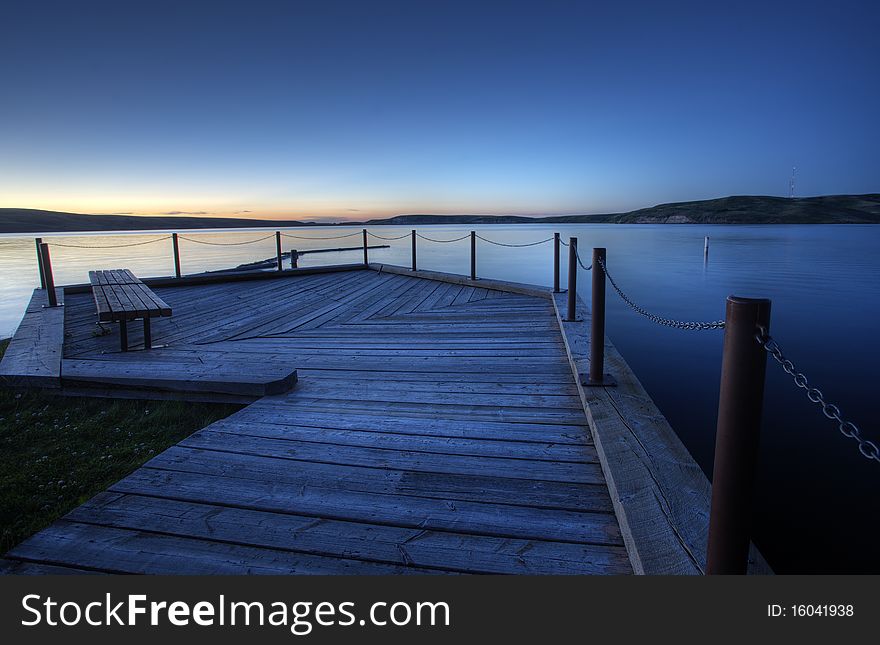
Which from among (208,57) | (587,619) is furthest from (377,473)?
(208,57)

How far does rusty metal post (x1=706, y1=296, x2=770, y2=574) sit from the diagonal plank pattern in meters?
0.45

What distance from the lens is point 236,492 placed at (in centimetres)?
218

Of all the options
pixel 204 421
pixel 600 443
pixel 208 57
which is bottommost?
pixel 204 421

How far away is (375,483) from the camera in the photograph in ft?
7.41

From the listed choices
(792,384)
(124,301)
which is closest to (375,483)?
(124,301)

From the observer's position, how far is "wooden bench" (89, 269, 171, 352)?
425cm

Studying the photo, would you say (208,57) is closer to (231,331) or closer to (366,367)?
(231,331)

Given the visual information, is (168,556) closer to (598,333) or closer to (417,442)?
(417,442)

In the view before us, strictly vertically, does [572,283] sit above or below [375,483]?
above

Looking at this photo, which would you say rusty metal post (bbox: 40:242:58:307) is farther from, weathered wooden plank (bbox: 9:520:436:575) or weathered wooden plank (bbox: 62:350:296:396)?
weathered wooden plank (bbox: 9:520:436:575)

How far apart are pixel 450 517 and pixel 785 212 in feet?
448

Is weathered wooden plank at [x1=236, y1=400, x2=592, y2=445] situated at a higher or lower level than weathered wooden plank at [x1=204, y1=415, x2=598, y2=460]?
higher

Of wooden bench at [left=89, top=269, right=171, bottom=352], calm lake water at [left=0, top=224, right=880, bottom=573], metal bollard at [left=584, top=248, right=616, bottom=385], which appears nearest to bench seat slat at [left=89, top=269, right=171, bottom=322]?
wooden bench at [left=89, top=269, right=171, bottom=352]

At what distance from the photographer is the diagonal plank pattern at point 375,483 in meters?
1.75
